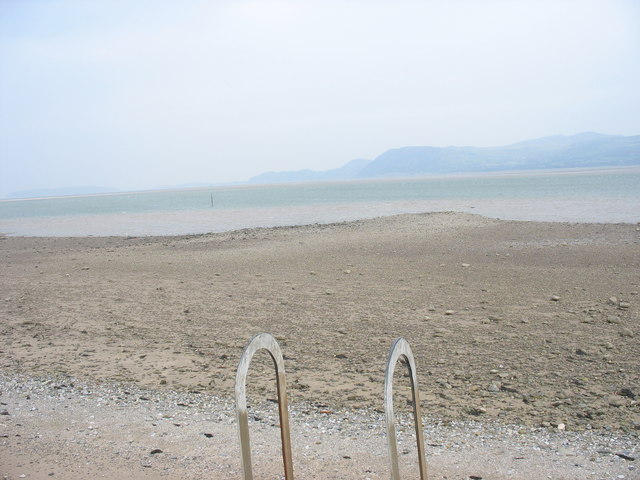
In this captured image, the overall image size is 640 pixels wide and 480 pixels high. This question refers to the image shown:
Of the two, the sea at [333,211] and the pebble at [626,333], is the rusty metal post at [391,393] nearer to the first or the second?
the pebble at [626,333]

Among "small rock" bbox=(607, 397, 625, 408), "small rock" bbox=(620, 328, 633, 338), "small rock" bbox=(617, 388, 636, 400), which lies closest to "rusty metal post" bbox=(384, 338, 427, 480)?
"small rock" bbox=(607, 397, 625, 408)

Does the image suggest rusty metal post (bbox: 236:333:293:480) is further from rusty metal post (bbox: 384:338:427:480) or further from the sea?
the sea

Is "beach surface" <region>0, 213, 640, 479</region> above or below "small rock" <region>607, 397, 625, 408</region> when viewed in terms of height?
above

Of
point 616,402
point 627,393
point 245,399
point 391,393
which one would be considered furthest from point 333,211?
point 245,399

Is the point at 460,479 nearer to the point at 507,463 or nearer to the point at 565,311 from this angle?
the point at 507,463

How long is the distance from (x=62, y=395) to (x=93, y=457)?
5.73ft

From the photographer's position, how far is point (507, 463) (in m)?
4.28

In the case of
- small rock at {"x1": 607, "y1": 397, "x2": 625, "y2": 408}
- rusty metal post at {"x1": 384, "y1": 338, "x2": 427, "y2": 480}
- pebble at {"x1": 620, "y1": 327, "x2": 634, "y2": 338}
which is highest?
rusty metal post at {"x1": 384, "y1": 338, "x2": 427, "y2": 480}

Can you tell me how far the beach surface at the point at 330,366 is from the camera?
450cm

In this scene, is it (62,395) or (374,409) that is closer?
(374,409)

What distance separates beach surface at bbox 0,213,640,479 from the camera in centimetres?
450

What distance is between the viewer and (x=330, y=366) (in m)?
6.69

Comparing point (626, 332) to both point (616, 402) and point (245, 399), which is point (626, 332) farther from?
point (245, 399)

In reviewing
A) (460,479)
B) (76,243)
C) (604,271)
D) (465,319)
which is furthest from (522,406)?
(76,243)
